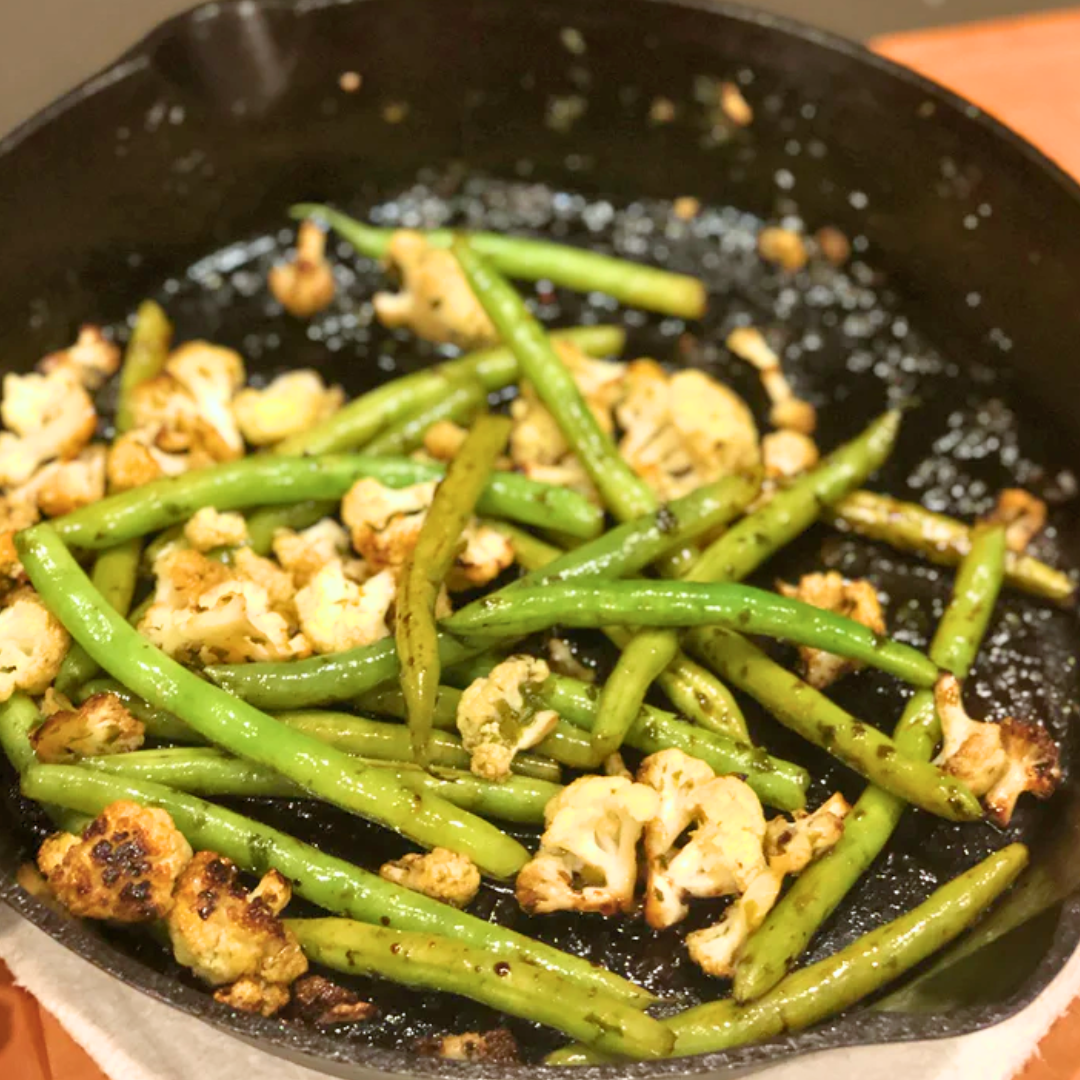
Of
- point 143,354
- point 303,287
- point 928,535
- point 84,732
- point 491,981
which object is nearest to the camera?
point 491,981

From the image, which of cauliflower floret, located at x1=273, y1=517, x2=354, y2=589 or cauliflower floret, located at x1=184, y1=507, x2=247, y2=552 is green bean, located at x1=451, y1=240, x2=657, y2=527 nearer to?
cauliflower floret, located at x1=273, y1=517, x2=354, y2=589

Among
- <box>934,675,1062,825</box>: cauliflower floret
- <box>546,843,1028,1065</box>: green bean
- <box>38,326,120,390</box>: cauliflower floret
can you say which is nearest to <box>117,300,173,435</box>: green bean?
<box>38,326,120,390</box>: cauliflower floret

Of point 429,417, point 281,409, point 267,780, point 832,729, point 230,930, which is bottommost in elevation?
point 832,729

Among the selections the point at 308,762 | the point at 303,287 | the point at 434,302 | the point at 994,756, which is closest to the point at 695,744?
the point at 994,756

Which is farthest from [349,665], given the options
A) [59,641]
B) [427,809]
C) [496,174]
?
[496,174]

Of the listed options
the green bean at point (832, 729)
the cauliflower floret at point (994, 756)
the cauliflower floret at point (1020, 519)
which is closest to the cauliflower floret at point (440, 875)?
the green bean at point (832, 729)

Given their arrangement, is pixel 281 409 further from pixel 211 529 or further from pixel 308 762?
pixel 308 762
